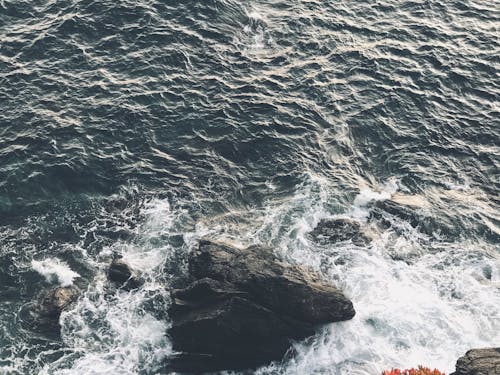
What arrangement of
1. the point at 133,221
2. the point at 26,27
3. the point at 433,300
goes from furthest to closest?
the point at 26,27 < the point at 133,221 < the point at 433,300

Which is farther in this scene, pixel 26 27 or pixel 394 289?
pixel 26 27

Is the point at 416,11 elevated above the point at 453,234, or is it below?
above

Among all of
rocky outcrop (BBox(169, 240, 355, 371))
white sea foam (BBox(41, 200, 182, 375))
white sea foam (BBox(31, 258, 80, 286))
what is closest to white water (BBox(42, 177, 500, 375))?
white sea foam (BBox(41, 200, 182, 375))

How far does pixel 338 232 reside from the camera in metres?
36.9

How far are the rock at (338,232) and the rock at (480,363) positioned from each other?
35.8 ft

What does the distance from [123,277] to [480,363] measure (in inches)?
786

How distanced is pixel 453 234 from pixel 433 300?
20.8ft

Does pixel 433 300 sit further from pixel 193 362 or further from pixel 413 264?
pixel 193 362

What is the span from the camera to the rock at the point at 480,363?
84.5 feet

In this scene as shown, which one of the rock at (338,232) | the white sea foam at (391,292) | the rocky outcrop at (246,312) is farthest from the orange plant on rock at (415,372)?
the rock at (338,232)

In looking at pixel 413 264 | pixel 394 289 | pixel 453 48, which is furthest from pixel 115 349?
pixel 453 48

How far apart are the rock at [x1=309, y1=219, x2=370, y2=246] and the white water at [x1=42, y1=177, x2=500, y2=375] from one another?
54cm

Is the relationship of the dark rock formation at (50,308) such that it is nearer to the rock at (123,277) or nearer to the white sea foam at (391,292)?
the rock at (123,277)

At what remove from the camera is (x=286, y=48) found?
164ft
